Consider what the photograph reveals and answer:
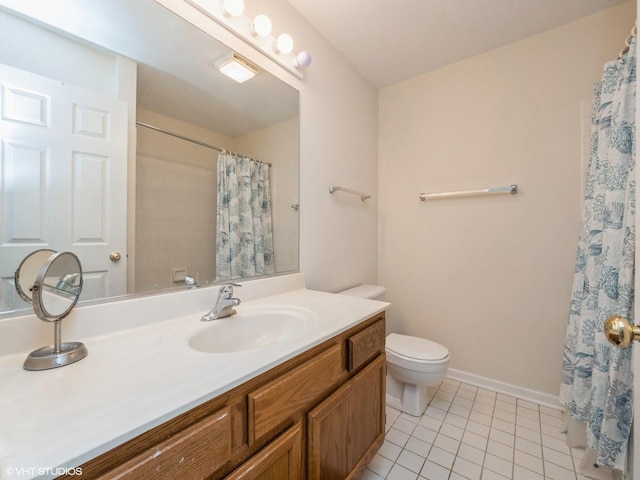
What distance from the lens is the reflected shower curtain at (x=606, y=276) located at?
1065 millimetres

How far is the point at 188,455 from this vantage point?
0.50 m

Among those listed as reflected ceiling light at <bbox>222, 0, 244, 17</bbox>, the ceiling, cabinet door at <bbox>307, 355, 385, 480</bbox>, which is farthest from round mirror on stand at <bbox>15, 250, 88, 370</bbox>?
the ceiling

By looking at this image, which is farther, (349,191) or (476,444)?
(349,191)

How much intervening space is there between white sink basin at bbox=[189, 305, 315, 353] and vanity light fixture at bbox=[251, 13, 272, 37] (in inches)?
49.2

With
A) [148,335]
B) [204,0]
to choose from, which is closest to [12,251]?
[148,335]

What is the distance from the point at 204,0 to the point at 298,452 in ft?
5.41

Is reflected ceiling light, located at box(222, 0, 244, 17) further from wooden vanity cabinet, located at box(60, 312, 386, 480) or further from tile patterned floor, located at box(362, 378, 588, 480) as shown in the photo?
tile patterned floor, located at box(362, 378, 588, 480)

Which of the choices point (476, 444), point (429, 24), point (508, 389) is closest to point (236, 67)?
point (429, 24)

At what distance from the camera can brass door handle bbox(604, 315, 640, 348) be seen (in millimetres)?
505

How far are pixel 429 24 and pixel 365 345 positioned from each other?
185 cm

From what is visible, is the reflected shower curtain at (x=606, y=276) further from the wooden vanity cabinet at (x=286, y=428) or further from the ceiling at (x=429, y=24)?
the wooden vanity cabinet at (x=286, y=428)

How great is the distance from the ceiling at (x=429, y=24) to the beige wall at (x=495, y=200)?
104mm

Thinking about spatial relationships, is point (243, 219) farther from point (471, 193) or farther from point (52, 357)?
point (471, 193)

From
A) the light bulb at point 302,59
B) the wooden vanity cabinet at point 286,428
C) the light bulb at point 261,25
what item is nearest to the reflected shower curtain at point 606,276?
the wooden vanity cabinet at point 286,428
